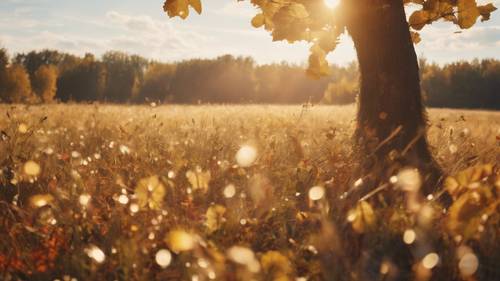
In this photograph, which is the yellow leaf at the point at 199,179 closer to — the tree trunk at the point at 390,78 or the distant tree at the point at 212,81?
the tree trunk at the point at 390,78

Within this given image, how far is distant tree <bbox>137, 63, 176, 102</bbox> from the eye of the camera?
57656mm

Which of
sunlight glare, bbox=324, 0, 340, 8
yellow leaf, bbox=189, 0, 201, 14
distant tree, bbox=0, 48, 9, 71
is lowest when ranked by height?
yellow leaf, bbox=189, 0, 201, 14

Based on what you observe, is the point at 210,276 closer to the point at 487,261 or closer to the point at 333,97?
the point at 487,261

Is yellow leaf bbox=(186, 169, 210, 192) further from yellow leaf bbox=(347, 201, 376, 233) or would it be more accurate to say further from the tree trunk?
the tree trunk

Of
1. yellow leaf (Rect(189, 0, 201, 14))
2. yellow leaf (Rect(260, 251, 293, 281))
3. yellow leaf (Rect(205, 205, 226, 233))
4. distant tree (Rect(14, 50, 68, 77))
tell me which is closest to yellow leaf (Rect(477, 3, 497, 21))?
yellow leaf (Rect(189, 0, 201, 14))

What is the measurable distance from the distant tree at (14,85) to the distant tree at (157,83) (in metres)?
18.6

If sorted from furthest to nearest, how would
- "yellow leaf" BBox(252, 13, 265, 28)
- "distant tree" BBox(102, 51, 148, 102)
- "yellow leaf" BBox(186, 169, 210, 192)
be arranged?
"distant tree" BBox(102, 51, 148, 102) < "yellow leaf" BBox(252, 13, 265, 28) < "yellow leaf" BBox(186, 169, 210, 192)

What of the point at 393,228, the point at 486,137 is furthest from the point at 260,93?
the point at 393,228

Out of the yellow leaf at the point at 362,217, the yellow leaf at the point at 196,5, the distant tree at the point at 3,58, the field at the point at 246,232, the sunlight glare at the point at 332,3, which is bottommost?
the field at the point at 246,232

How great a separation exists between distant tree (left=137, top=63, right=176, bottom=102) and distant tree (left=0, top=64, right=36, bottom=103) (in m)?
18.6

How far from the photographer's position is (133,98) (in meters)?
56.7

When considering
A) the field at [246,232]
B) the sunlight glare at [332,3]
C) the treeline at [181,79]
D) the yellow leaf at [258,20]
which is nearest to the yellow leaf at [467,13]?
the sunlight glare at [332,3]

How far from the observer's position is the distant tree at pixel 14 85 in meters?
37.1

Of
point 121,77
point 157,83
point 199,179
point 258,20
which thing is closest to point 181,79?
point 157,83
